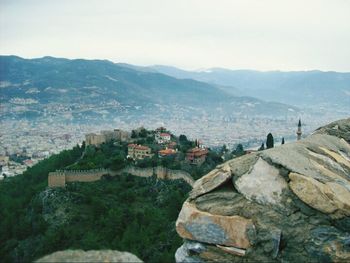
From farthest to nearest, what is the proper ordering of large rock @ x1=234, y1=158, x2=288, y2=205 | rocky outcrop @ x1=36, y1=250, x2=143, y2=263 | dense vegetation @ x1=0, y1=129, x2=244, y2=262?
dense vegetation @ x1=0, y1=129, x2=244, y2=262 → large rock @ x1=234, y1=158, x2=288, y2=205 → rocky outcrop @ x1=36, y1=250, x2=143, y2=263

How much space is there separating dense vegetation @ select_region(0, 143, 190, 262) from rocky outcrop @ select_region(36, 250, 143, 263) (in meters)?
10.4

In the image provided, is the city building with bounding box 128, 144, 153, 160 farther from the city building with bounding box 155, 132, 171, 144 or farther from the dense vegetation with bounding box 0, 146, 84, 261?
the dense vegetation with bounding box 0, 146, 84, 261

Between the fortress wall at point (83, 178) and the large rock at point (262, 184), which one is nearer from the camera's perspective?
the large rock at point (262, 184)

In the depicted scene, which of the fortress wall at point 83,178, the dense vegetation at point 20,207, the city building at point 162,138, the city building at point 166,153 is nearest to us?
the dense vegetation at point 20,207

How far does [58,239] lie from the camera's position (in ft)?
56.5

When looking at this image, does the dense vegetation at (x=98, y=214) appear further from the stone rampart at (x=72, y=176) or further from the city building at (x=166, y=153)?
the city building at (x=166, y=153)

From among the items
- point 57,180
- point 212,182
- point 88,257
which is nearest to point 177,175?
point 57,180

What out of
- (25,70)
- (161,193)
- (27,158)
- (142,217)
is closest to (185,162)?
(161,193)

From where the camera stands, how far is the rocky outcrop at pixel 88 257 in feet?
17.4

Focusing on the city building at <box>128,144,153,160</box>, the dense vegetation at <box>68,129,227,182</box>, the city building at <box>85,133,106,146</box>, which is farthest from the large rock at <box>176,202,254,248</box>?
the city building at <box>85,133,106,146</box>

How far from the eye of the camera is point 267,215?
6.63 m

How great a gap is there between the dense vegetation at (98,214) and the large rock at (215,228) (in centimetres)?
916

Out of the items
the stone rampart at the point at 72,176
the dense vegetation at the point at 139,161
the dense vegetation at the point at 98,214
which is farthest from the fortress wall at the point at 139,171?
the stone rampart at the point at 72,176

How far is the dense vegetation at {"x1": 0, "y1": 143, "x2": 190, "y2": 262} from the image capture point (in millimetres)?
18438
